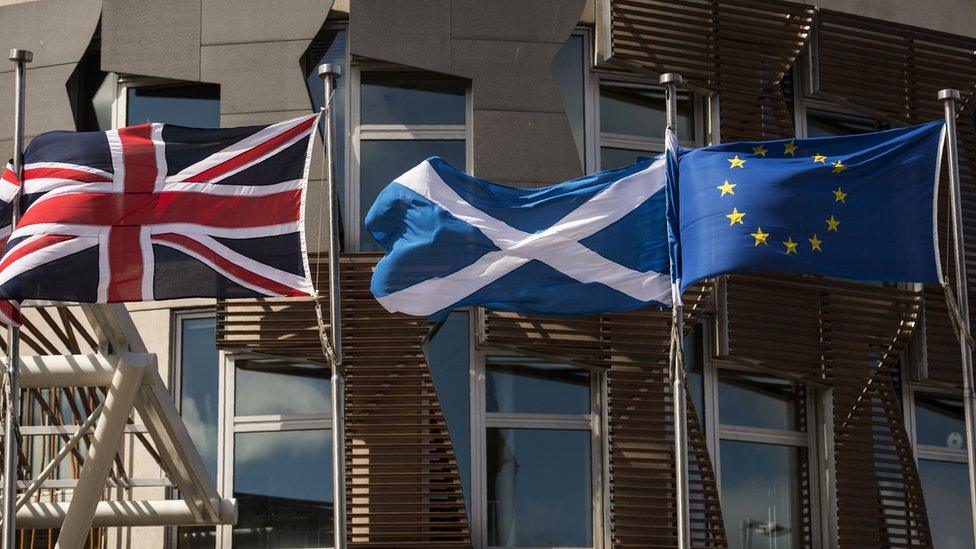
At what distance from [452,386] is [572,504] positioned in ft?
5.31

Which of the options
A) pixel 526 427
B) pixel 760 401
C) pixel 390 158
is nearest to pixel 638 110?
pixel 390 158

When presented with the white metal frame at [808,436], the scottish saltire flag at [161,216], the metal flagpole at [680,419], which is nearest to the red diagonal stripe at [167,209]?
the scottish saltire flag at [161,216]

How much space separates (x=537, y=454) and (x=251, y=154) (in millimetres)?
5041

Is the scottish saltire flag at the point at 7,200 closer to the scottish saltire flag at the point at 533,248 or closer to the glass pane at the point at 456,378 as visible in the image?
the scottish saltire flag at the point at 533,248

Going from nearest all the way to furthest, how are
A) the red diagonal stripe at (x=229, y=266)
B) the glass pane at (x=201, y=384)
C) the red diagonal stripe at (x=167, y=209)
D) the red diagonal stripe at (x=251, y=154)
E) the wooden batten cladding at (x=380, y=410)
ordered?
the red diagonal stripe at (x=229, y=266), the red diagonal stripe at (x=167, y=209), the red diagonal stripe at (x=251, y=154), the wooden batten cladding at (x=380, y=410), the glass pane at (x=201, y=384)

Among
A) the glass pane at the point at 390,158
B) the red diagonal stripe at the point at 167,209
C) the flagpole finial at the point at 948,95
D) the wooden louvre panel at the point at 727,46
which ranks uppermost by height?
the wooden louvre panel at the point at 727,46

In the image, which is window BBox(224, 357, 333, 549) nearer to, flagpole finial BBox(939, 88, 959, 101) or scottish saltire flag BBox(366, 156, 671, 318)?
scottish saltire flag BBox(366, 156, 671, 318)

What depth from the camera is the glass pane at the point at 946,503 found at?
18859 mm

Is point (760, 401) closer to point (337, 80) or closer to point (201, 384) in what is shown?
point (337, 80)

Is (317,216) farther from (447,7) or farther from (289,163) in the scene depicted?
(289,163)

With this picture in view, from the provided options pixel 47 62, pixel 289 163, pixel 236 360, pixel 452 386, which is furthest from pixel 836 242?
pixel 47 62

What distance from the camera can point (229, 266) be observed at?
13492 mm

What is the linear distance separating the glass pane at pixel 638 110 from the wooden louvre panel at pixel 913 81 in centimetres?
143

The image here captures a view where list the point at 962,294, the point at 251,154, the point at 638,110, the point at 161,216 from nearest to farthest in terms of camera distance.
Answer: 1. the point at 962,294
2. the point at 161,216
3. the point at 251,154
4. the point at 638,110
